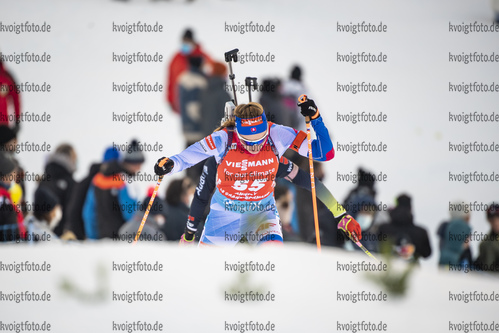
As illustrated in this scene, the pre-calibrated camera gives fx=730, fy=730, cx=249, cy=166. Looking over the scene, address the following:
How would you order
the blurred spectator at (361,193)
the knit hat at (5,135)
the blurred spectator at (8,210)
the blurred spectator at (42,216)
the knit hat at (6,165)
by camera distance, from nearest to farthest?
the blurred spectator at (8,210), the knit hat at (6,165), the blurred spectator at (42,216), the knit hat at (5,135), the blurred spectator at (361,193)

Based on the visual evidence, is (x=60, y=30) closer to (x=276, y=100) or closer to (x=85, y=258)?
(x=276, y=100)

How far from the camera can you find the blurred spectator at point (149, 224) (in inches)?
267

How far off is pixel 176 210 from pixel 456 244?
294cm

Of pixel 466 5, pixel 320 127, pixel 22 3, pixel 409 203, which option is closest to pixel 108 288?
pixel 320 127

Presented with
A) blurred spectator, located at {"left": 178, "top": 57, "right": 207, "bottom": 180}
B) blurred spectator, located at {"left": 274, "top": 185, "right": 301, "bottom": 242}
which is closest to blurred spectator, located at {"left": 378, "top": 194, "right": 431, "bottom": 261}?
blurred spectator, located at {"left": 274, "top": 185, "right": 301, "bottom": 242}

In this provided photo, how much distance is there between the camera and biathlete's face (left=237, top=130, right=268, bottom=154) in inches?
232

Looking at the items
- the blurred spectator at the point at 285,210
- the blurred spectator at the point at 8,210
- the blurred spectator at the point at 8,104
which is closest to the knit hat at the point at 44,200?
the blurred spectator at the point at 8,210

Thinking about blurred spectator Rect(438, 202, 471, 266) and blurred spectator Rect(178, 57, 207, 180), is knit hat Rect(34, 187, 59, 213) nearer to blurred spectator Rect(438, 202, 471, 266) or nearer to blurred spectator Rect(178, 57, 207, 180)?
blurred spectator Rect(178, 57, 207, 180)

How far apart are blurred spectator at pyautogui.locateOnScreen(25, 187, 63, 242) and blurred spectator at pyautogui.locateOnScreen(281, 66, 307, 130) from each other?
3.60 metres

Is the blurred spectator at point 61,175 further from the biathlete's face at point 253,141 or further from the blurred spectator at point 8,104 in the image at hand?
the biathlete's face at point 253,141

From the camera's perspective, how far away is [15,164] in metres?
6.59

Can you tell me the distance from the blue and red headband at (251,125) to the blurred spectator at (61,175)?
2402mm

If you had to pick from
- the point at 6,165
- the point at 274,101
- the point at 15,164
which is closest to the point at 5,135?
the point at 15,164

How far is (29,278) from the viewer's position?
5762 mm
